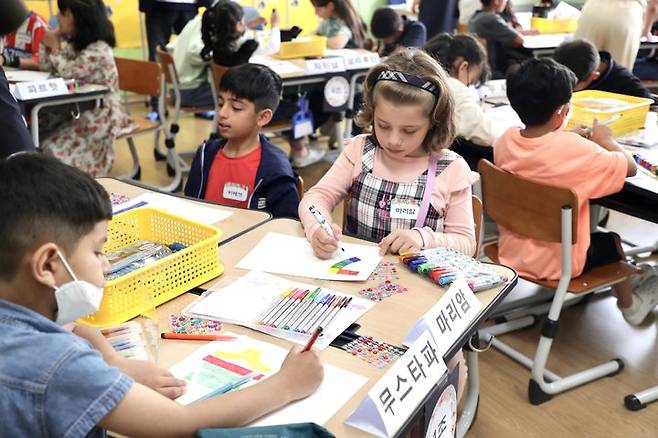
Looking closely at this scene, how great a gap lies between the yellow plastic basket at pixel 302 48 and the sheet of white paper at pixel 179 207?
2.45 meters

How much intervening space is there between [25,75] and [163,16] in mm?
2071

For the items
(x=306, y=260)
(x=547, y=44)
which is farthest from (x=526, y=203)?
(x=547, y=44)

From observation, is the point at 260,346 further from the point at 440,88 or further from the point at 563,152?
the point at 563,152

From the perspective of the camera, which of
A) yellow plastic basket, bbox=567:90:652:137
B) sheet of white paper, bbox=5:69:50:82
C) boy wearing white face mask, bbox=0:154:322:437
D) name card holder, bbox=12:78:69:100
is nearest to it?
boy wearing white face mask, bbox=0:154:322:437

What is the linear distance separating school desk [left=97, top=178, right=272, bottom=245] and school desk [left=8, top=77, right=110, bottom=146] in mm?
1385

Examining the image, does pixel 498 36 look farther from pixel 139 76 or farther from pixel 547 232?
pixel 547 232

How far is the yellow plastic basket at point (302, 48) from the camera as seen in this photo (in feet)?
13.6

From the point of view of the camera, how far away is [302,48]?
418cm

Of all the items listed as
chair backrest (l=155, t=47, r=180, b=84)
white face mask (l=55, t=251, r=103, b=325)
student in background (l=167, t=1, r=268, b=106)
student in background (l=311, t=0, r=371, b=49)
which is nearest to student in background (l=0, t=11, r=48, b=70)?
chair backrest (l=155, t=47, r=180, b=84)

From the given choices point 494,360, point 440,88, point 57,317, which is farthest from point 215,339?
point 494,360

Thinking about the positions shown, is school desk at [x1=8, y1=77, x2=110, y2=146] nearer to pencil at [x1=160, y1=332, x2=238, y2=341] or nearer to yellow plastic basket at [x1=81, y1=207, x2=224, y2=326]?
yellow plastic basket at [x1=81, y1=207, x2=224, y2=326]

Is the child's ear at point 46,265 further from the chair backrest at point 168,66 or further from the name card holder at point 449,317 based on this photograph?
the chair backrest at point 168,66

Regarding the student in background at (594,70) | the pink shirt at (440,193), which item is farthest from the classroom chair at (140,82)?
the student in background at (594,70)

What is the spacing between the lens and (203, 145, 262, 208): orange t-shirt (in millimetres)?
2160
